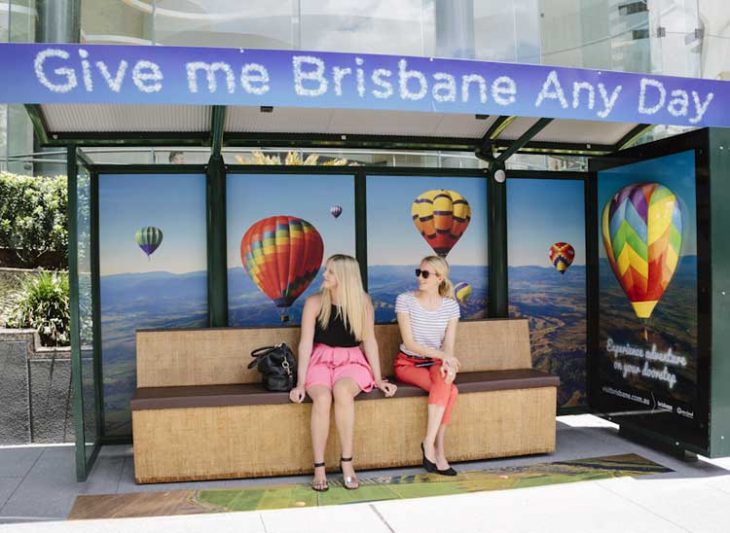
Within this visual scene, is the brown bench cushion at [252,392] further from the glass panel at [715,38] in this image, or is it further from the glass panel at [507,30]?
the glass panel at [715,38]

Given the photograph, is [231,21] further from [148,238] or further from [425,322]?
[425,322]

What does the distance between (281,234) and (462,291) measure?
159cm

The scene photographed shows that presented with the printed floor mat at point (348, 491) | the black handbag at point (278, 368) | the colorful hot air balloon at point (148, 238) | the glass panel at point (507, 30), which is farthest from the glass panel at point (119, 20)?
the printed floor mat at point (348, 491)

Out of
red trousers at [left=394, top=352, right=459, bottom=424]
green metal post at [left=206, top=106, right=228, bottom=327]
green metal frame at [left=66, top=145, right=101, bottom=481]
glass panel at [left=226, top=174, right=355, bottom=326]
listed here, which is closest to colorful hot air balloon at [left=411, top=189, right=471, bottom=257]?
glass panel at [left=226, top=174, right=355, bottom=326]

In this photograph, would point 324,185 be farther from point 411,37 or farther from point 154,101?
point 411,37

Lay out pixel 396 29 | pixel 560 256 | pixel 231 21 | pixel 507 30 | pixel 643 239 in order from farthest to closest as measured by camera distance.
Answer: pixel 507 30 < pixel 396 29 < pixel 231 21 < pixel 560 256 < pixel 643 239

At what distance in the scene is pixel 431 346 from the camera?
4.89 m

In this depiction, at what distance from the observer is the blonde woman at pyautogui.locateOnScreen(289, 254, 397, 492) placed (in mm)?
4535

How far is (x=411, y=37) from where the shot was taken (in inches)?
475

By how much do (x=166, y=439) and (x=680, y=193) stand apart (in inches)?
148

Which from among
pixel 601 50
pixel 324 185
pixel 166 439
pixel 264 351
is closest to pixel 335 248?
pixel 324 185

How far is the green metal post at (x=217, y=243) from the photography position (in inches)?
214

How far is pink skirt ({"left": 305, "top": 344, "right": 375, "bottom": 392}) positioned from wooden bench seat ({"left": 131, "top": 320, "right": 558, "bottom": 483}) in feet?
0.43

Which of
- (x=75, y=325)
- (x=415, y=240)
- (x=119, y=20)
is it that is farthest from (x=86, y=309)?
(x=119, y=20)
